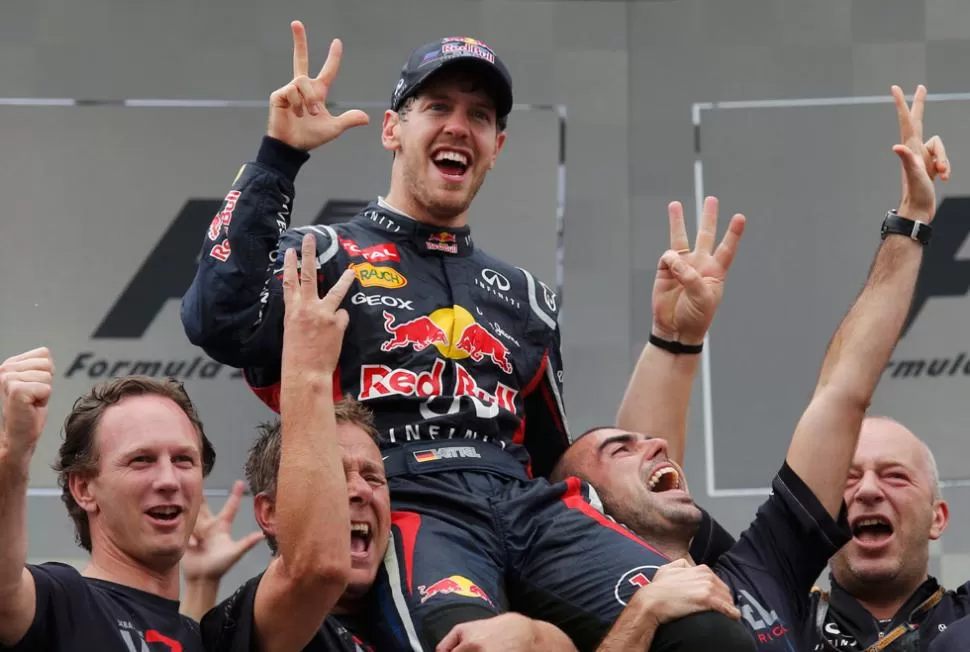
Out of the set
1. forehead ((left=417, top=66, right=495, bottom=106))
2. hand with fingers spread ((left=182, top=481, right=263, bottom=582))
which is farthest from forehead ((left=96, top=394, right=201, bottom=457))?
hand with fingers spread ((left=182, top=481, right=263, bottom=582))

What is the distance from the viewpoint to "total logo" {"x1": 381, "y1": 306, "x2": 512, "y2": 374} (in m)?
3.34

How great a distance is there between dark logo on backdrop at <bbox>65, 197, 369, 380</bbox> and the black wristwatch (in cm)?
181

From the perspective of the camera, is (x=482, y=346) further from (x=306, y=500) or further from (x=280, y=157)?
(x=306, y=500)

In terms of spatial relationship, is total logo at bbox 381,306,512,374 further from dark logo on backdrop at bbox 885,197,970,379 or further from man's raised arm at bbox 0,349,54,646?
dark logo on backdrop at bbox 885,197,970,379

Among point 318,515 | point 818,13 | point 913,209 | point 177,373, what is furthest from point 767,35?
point 318,515

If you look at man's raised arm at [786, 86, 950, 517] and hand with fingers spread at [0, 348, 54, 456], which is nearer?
hand with fingers spread at [0, 348, 54, 456]

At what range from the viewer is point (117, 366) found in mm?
4852

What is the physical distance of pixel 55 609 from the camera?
2.66 meters

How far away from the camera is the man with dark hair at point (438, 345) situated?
122 inches

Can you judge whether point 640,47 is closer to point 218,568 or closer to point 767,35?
point 767,35

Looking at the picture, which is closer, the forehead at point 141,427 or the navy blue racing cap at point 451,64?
the forehead at point 141,427

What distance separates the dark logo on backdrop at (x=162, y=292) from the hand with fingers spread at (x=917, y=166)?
1817mm

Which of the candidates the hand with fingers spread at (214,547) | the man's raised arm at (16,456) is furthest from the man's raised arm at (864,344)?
the man's raised arm at (16,456)

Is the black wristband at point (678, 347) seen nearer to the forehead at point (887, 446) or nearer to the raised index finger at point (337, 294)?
the forehead at point (887, 446)
